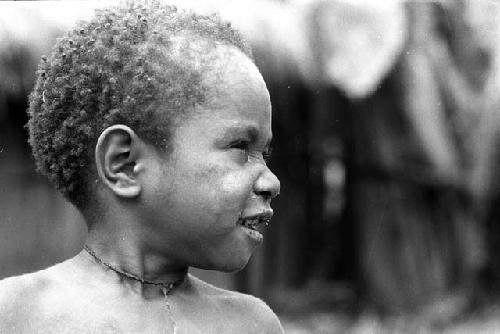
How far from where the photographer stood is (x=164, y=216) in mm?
2006

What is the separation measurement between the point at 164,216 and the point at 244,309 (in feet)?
1.01

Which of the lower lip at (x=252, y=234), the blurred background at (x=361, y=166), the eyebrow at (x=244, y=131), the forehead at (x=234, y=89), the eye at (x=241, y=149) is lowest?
the blurred background at (x=361, y=166)

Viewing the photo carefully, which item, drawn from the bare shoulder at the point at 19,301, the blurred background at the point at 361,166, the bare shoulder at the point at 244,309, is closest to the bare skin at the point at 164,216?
the bare shoulder at the point at 19,301

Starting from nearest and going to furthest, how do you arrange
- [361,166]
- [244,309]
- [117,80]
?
[117,80]
[244,309]
[361,166]

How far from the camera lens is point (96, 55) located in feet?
6.61

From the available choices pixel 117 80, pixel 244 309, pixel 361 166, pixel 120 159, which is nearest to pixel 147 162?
pixel 120 159

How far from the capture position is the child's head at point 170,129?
6.51 ft

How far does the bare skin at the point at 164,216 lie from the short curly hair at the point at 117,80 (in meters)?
0.03

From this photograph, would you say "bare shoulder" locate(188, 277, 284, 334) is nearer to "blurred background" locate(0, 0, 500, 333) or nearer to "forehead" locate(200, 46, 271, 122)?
"forehead" locate(200, 46, 271, 122)

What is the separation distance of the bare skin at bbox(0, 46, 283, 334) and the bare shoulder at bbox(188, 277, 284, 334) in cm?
10

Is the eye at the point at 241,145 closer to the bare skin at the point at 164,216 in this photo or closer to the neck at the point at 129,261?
the bare skin at the point at 164,216

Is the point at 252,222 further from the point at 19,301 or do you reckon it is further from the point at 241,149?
the point at 19,301

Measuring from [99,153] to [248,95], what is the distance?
0.30 meters

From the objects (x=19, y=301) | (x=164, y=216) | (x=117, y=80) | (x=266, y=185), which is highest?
(x=117, y=80)
